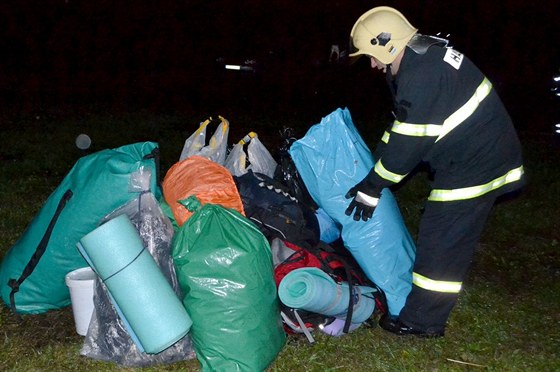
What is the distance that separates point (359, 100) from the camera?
10281 mm

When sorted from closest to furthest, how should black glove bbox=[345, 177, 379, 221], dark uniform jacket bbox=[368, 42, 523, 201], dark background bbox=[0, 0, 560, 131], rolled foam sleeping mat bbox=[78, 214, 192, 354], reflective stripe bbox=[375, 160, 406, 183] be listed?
rolled foam sleeping mat bbox=[78, 214, 192, 354]
dark uniform jacket bbox=[368, 42, 523, 201]
reflective stripe bbox=[375, 160, 406, 183]
black glove bbox=[345, 177, 379, 221]
dark background bbox=[0, 0, 560, 131]

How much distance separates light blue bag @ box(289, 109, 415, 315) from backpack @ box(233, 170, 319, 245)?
0.41 ft

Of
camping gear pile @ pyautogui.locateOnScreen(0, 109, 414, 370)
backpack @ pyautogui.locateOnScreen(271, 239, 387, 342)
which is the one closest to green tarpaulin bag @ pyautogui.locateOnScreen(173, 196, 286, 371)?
camping gear pile @ pyautogui.locateOnScreen(0, 109, 414, 370)

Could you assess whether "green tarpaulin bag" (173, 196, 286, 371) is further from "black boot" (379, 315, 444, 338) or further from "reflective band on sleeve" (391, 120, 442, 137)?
"reflective band on sleeve" (391, 120, 442, 137)

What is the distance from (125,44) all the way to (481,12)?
7.42m

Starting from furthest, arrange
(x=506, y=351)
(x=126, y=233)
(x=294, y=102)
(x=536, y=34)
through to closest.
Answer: (x=536, y=34)
(x=294, y=102)
(x=506, y=351)
(x=126, y=233)

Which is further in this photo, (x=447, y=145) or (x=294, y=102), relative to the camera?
(x=294, y=102)

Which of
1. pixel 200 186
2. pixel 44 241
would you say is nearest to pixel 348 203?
pixel 200 186

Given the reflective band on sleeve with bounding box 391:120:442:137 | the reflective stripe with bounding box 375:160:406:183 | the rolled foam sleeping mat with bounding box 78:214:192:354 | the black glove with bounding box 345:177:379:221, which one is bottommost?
the rolled foam sleeping mat with bounding box 78:214:192:354

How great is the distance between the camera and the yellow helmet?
121 inches

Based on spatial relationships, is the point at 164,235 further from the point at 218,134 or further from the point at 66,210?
the point at 218,134

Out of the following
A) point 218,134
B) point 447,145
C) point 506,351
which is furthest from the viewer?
point 218,134

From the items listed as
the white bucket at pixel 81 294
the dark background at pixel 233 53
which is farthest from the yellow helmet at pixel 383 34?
the dark background at pixel 233 53

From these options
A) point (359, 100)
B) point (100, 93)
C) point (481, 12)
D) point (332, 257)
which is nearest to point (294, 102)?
point (359, 100)
